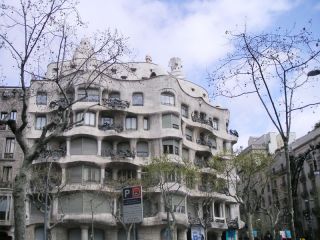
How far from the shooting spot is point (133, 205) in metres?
12.8

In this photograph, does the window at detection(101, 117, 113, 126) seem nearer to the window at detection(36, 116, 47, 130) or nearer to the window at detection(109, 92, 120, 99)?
the window at detection(109, 92, 120, 99)

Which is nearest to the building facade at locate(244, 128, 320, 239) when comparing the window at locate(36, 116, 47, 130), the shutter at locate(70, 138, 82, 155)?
the shutter at locate(70, 138, 82, 155)

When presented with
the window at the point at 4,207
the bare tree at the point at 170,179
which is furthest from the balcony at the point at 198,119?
the window at the point at 4,207

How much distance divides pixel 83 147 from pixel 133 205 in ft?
116

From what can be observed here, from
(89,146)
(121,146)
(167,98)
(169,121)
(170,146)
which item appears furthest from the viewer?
(167,98)

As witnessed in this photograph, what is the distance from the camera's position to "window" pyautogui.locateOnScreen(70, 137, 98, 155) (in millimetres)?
47406

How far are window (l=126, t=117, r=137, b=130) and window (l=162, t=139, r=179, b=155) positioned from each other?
3.64 meters

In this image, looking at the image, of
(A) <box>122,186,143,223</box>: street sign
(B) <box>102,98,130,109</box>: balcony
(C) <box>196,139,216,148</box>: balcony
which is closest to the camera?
(A) <box>122,186,143,223</box>: street sign

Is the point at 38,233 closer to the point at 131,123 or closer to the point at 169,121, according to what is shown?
the point at 131,123

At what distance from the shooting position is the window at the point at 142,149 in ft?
163

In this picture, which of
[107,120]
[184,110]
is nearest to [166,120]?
[184,110]

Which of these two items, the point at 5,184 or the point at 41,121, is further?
the point at 41,121

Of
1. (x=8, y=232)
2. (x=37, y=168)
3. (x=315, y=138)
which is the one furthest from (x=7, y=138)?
(x=315, y=138)

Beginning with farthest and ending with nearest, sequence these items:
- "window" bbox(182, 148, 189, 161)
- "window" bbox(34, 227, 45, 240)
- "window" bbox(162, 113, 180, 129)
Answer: "window" bbox(182, 148, 189, 161)
"window" bbox(162, 113, 180, 129)
"window" bbox(34, 227, 45, 240)
